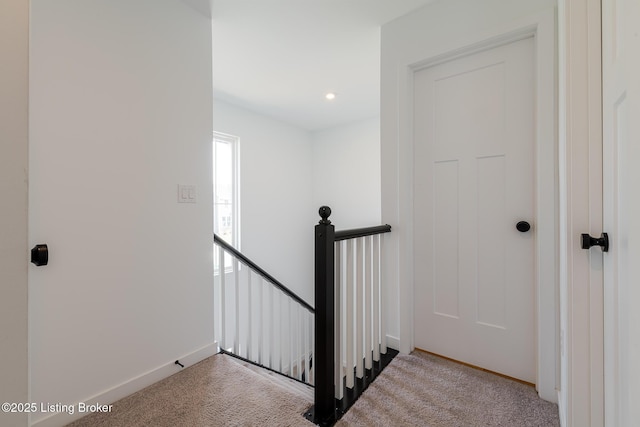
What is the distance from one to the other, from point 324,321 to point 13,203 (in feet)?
3.48

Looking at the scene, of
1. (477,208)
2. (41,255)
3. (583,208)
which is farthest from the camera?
(477,208)

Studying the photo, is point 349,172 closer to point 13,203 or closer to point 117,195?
point 117,195

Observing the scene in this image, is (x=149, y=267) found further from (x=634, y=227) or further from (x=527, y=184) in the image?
(x=527, y=184)

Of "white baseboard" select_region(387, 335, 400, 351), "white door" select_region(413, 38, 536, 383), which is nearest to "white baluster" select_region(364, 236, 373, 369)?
"white baseboard" select_region(387, 335, 400, 351)

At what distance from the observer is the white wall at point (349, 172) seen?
389 centimetres

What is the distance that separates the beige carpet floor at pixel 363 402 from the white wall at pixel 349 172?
2496 millimetres

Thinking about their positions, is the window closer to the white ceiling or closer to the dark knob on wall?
the white ceiling

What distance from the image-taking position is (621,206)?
681 millimetres

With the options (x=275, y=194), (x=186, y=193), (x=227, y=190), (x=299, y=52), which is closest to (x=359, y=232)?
(x=186, y=193)

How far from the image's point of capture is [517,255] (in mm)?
1490

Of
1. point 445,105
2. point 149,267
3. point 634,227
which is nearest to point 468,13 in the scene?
point 445,105

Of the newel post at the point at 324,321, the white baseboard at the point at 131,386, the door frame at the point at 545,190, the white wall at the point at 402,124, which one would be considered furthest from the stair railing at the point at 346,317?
the white baseboard at the point at 131,386

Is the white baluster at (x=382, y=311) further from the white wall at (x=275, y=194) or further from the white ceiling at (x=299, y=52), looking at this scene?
the white wall at (x=275, y=194)

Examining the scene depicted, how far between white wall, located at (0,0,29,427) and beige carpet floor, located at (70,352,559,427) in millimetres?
906
